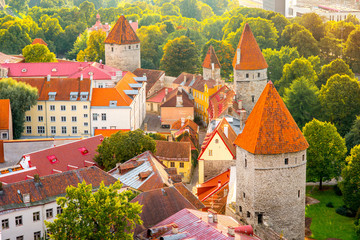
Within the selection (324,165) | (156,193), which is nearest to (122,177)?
(156,193)

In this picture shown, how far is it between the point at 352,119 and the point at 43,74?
36.3 metres

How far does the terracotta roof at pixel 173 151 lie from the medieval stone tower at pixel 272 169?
724 inches

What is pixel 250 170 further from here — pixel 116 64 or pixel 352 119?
pixel 116 64

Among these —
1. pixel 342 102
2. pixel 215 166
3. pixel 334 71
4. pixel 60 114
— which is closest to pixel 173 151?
pixel 215 166

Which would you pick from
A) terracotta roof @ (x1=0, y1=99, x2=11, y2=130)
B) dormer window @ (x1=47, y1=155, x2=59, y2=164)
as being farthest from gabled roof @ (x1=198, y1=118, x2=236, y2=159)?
terracotta roof @ (x1=0, y1=99, x2=11, y2=130)

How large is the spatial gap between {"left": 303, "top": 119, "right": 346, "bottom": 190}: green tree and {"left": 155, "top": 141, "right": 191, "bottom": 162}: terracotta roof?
1101 cm

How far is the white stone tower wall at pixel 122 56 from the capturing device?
10212 cm

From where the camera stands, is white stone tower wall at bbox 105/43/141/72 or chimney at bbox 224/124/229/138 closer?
chimney at bbox 224/124/229/138

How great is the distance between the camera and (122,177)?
2250 inches

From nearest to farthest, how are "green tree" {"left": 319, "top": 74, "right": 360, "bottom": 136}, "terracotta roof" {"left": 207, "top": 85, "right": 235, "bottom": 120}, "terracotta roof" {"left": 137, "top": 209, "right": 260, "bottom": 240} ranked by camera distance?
"terracotta roof" {"left": 137, "top": 209, "right": 260, "bottom": 240}
"terracotta roof" {"left": 207, "top": 85, "right": 235, "bottom": 120}
"green tree" {"left": 319, "top": 74, "right": 360, "bottom": 136}

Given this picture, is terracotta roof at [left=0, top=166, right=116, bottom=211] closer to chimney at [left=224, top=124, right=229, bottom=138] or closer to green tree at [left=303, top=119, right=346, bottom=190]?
chimney at [left=224, top=124, right=229, bottom=138]

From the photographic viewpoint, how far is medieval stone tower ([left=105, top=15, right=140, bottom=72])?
10212 cm

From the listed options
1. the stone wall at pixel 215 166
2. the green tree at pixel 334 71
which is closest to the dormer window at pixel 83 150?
the stone wall at pixel 215 166

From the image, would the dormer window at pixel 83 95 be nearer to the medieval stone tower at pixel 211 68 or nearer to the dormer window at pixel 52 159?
the dormer window at pixel 52 159
